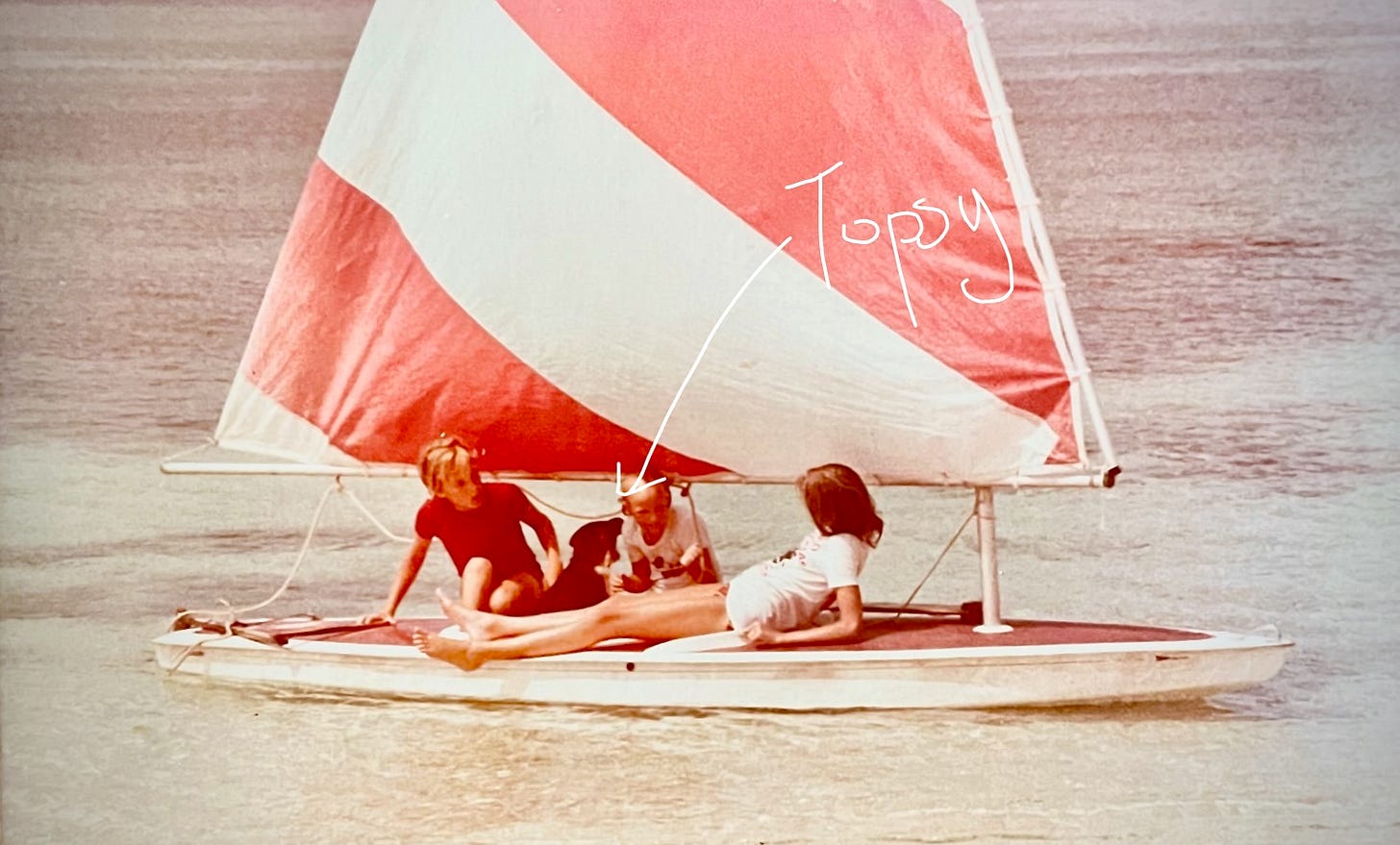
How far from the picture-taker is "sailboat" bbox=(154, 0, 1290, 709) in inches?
99.7

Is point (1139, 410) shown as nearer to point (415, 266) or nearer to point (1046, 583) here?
point (1046, 583)

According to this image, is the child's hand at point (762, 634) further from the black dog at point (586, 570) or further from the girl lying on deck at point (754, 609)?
the black dog at point (586, 570)

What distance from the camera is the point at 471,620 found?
2570 millimetres

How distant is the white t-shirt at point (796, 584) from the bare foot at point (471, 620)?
38cm

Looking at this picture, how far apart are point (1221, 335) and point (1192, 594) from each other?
433mm

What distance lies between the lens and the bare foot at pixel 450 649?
256 cm

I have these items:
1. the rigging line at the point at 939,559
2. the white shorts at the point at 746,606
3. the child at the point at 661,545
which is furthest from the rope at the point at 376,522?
the rigging line at the point at 939,559

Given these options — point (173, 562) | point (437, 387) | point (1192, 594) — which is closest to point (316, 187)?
point (437, 387)

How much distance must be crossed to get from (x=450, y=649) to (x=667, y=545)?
383mm

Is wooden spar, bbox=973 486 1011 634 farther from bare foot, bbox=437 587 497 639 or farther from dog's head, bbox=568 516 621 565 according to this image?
bare foot, bbox=437 587 497 639

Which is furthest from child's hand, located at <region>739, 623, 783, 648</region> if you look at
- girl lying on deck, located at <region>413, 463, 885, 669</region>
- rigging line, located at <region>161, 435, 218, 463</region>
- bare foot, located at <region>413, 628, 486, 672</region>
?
rigging line, located at <region>161, 435, 218, 463</region>

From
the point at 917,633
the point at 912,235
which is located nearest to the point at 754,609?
the point at 917,633

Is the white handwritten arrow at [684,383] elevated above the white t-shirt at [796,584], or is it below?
above

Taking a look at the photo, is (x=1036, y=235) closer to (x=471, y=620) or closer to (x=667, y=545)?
(x=667, y=545)
